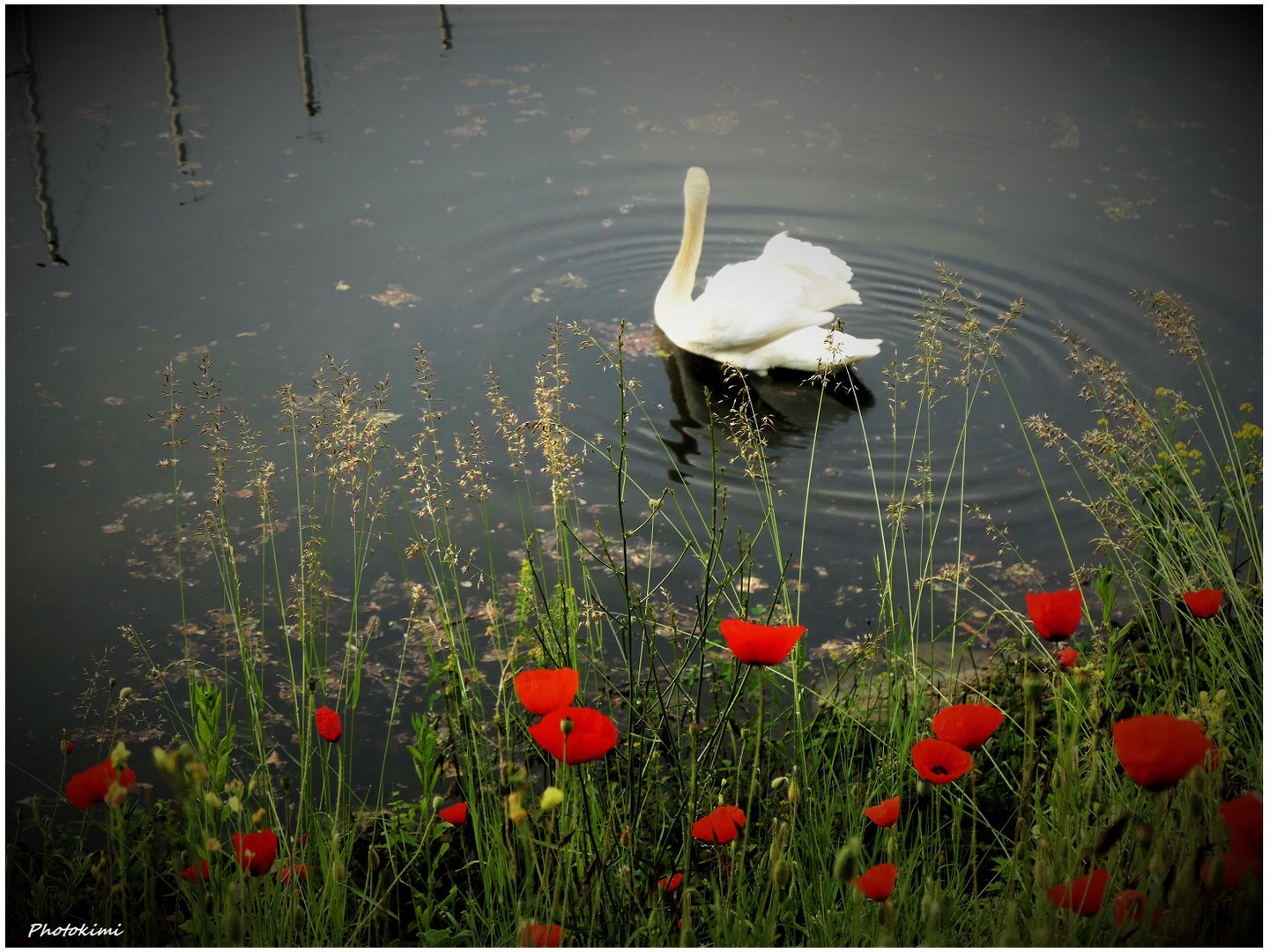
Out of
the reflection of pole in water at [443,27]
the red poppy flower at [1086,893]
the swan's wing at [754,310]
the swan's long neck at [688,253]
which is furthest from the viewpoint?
the reflection of pole in water at [443,27]

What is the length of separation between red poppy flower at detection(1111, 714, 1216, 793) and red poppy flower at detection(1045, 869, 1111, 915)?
145mm

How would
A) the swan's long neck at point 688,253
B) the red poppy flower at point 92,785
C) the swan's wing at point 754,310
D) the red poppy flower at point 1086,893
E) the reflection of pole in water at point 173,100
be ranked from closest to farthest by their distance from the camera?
1. the red poppy flower at point 1086,893
2. the red poppy flower at point 92,785
3. the swan's wing at point 754,310
4. the swan's long neck at point 688,253
5. the reflection of pole in water at point 173,100

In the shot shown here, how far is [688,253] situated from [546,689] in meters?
3.03

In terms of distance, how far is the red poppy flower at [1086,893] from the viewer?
3.41ft

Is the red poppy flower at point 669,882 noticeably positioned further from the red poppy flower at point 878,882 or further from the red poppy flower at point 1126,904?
the red poppy flower at point 1126,904

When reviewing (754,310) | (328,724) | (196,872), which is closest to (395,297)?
(754,310)

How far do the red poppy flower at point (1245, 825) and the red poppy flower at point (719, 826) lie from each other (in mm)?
541

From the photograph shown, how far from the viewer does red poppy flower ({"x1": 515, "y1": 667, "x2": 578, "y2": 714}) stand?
1.10 m

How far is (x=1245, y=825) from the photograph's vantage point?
2.99 ft

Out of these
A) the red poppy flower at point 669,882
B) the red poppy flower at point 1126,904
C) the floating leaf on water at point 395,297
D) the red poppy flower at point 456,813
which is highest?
the floating leaf on water at point 395,297

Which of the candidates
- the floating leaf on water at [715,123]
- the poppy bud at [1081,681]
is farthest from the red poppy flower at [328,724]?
the floating leaf on water at [715,123]

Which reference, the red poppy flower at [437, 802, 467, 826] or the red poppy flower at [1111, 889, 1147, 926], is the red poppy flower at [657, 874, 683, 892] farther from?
the red poppy flower at [1111, 889, 1147, 926]

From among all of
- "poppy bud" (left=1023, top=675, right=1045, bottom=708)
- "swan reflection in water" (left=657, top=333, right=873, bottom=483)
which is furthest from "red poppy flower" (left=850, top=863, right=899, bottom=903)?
"swan reflection in water" (left=657, top=333, right=873, bottom=483)

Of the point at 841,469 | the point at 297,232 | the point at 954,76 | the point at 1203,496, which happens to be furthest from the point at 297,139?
the point at 1203,496
